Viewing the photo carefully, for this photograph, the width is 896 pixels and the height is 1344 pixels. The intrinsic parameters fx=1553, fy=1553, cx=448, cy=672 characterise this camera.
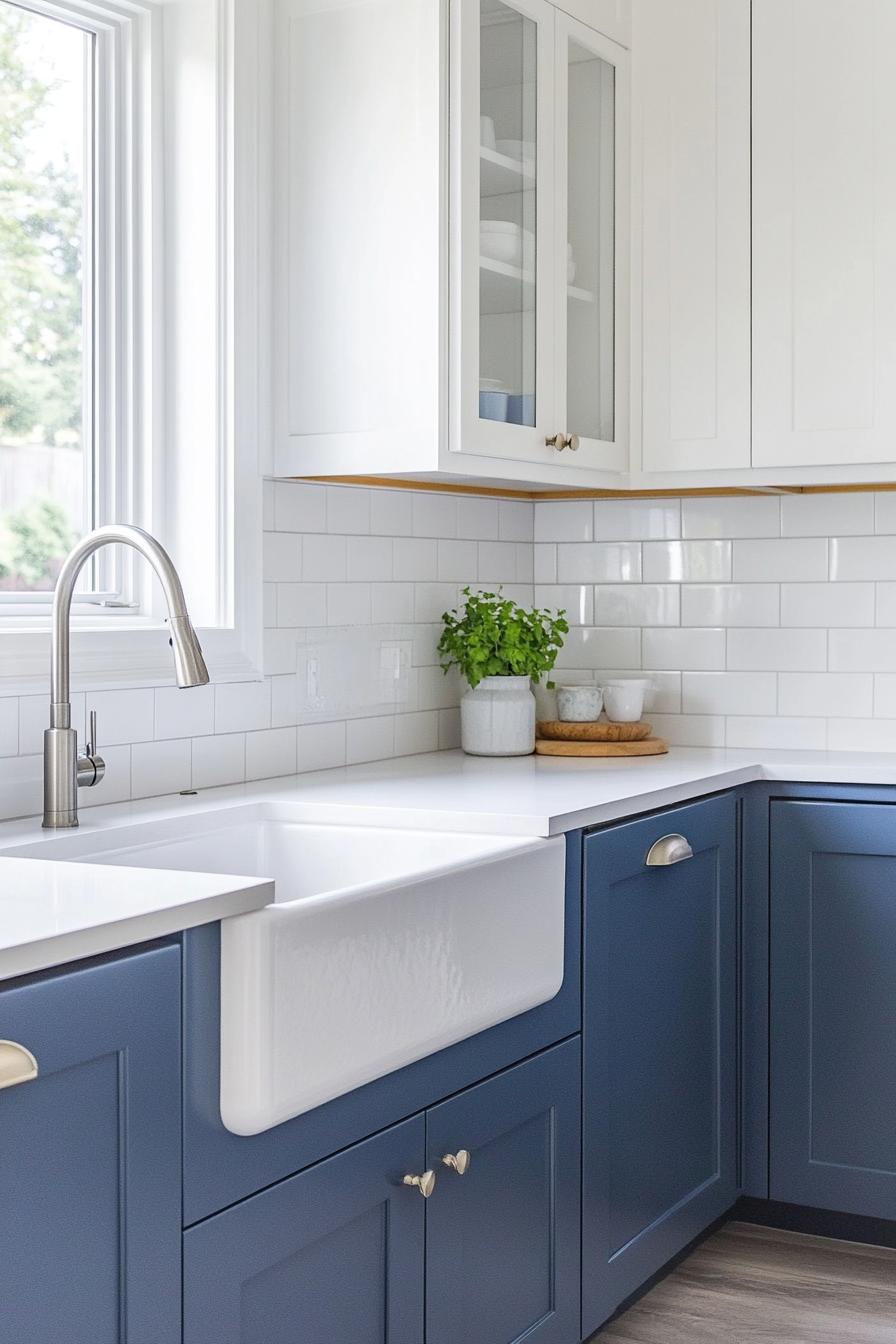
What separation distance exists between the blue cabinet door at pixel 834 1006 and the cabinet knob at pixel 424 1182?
3.91ft

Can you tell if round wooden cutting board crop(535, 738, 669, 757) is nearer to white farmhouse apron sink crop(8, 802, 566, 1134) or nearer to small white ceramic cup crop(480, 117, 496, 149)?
white farmhouse apron sink crop(8, 802, 566, 1134)

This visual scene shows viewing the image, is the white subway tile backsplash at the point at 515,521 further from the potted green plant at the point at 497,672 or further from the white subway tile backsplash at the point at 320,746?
the white subway tile backsplash at the point at 320,746

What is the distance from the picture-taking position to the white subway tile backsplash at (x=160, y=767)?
93.4 inches

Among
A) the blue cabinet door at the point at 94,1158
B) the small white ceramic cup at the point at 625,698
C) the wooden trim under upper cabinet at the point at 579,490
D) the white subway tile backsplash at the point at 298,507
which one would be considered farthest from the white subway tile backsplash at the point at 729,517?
the blue cabinet door at the point at 94,1158

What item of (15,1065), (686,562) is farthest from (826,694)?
(15,1065)

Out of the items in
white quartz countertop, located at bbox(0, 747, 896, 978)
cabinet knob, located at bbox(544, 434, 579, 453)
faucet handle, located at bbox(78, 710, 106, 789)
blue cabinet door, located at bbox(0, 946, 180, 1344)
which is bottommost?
blue cabinet door, located at bbox(0, 946, 180, 1344)

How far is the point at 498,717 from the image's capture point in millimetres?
3029

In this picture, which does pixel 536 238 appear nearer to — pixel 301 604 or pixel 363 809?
pixel 301 604

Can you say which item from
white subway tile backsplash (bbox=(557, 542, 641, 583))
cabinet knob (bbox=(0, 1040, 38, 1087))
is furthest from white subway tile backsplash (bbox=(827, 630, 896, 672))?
cabinet knob (bbox=(0, 1040, 38, 1087))

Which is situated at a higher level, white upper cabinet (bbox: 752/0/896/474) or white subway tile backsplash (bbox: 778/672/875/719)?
white upper cabinet (bbox: 752/0/896/474)

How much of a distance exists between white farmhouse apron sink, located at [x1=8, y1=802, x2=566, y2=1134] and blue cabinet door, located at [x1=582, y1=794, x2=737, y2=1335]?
248 millimetres

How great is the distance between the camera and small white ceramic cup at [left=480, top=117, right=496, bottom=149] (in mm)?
2561

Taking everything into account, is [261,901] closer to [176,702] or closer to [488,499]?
[176,702]

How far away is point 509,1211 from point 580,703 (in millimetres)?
1312
